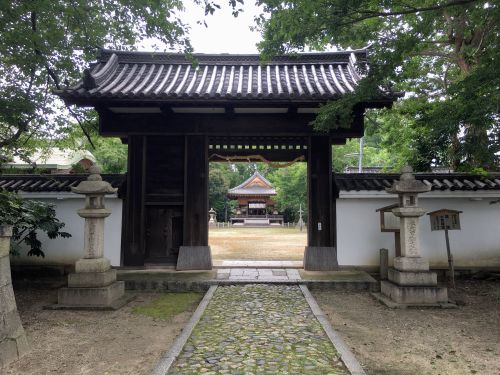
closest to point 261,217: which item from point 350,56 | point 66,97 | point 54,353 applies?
point 350,56

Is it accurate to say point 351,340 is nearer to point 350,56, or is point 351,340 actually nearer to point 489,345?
point 489,345

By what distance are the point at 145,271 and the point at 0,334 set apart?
507 cm

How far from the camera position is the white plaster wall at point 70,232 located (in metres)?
10.0

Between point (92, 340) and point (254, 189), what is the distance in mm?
41768

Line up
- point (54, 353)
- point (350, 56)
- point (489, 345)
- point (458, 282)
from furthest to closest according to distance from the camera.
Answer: point (350, 56)
point (458, 282)
point (489, 345)
point (54, 353)

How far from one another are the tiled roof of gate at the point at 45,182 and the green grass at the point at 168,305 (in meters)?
3.55

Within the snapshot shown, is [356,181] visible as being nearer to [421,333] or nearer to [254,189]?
[421,333]

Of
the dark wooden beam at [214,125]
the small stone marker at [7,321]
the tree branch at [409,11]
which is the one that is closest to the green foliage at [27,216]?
the small stone marker at [7,321]

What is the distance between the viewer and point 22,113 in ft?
28.7

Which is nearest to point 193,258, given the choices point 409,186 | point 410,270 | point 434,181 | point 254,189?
point 410,270

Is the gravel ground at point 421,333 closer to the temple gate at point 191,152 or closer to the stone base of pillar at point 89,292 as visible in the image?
the temple gate at point 191,152

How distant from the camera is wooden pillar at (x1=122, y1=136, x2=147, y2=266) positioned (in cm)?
993

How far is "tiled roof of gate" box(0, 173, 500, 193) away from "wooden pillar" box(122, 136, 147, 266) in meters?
0.39

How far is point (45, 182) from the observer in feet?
34.2
